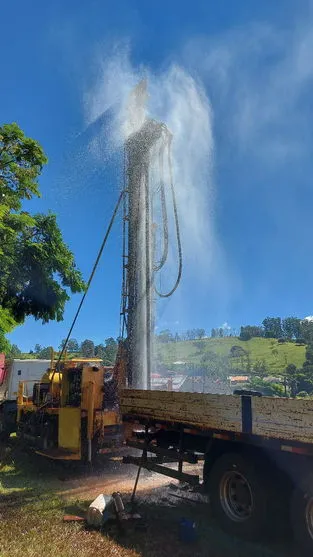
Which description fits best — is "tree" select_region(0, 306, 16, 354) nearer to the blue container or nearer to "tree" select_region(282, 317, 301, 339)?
the blue container

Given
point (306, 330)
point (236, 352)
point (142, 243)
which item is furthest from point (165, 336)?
point (306, 330)

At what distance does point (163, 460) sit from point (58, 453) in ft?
11.4

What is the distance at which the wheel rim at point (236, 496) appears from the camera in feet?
20.6

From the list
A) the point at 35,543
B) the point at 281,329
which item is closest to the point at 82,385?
the point at 35,543

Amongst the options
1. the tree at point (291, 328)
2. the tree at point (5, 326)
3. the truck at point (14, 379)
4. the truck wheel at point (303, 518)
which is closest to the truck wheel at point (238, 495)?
the truck wheel at point (303, 518)

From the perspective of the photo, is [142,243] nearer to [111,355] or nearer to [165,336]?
[165,336]

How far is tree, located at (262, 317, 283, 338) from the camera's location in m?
139

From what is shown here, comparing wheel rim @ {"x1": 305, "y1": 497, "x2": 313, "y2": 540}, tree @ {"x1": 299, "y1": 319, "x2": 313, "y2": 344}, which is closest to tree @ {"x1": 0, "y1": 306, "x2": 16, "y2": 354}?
wheel rim @ {"x1": 305, "y1": 497, "x2": 313, "y2": 540}

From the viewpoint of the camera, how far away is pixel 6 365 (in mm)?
18344

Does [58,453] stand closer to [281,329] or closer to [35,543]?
[35,543]

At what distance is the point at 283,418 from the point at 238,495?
1.66 metres

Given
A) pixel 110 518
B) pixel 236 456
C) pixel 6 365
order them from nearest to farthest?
pixel 236 456
pixel 110 518
pixel 6 365

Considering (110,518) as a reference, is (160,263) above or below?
above

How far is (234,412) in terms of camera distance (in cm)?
627
